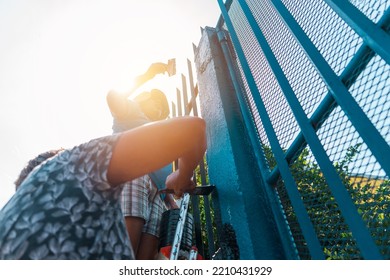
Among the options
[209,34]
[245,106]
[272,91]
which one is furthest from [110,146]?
[209,34]

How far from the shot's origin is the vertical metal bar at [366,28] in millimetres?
988

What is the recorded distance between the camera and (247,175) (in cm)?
179

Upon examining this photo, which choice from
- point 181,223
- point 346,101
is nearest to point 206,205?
point 181,223

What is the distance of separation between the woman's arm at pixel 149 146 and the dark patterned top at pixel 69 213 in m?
0.04

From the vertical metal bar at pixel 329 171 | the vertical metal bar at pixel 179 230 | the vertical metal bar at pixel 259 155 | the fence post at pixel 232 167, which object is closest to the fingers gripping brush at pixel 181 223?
the vertical metal bar at pixel 179 230

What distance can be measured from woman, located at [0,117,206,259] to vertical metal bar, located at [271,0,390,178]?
0.77 m

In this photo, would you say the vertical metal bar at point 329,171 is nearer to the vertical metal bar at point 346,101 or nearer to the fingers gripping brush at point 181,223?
the vertical metal bar at point 346,101

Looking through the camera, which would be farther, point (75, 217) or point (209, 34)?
point (209, 34)

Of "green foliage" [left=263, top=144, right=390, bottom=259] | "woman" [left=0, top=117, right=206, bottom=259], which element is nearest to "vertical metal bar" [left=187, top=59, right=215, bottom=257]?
"green foliage" [left=263, top=144, right=390, bottom=259]

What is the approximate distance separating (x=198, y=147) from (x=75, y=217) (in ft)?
1.73

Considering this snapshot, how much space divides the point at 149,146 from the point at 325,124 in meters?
1.05

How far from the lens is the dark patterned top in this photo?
71 centimetres

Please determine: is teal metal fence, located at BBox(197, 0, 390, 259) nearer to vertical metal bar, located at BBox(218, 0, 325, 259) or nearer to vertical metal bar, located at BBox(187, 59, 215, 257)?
vertical metal bar, located at BBox(218, 0, 325, 259)
